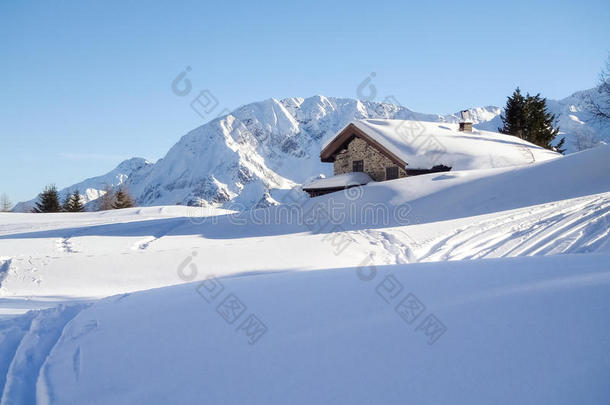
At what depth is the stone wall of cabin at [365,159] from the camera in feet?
60.8

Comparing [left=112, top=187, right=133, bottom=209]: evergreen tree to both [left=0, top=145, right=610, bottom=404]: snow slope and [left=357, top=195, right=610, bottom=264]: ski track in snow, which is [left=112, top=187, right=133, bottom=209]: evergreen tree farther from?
[left=357, top=195, right=610, bottom=264]: ski track in snow

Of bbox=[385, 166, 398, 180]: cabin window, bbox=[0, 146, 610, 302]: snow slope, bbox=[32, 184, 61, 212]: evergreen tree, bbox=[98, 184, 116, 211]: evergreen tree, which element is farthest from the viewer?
bbox=[98, 184, 116, 211]: evergreen tree

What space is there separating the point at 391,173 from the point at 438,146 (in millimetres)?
2957

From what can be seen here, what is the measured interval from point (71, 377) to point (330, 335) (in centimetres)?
160

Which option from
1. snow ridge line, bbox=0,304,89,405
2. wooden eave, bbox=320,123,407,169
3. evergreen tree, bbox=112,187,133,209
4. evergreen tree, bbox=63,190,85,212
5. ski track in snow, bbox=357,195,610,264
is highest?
evergreen tree, bbox=63,190,85,212

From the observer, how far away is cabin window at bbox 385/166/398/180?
710 inches

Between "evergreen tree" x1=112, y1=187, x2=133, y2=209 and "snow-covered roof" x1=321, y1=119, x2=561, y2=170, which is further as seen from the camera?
"evergreen tree" x1=112, y1=187, x2=133, y2=209

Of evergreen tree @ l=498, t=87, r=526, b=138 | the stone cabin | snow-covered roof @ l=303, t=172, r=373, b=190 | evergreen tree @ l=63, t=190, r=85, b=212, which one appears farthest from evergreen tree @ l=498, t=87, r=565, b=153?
evergreen tree @ l=63, t=190, r=85, b=212

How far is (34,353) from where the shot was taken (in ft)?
8.88

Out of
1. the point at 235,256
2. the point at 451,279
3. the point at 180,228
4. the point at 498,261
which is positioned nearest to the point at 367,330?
the point at 451,279

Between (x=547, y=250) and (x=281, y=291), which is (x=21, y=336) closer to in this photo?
(x=281, y=291)

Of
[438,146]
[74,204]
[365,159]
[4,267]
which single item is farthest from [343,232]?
[74,204]

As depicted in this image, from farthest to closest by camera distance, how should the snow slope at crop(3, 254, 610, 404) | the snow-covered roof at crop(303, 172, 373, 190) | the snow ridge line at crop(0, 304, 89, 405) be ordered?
1. the snow-covered roof at crop(303, 172, 373, 190)
2. the snow ridge line at crop(0, 304, 89, 405)
3. the snow slope at crop(3, 254, 610, 404)

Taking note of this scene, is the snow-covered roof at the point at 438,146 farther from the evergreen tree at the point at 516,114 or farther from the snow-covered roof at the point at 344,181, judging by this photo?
the evergreen tree at the point at 516,114
